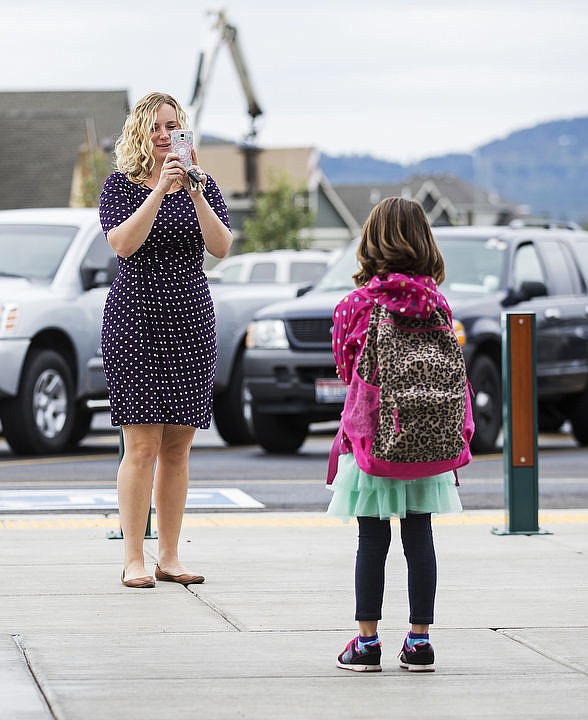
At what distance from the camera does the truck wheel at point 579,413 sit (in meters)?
14.1

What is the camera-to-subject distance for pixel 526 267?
44.1 feet

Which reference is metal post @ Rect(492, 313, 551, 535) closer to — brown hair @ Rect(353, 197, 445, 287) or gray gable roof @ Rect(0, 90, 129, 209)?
brown hair @ Rect(353, 197, 445, 287)

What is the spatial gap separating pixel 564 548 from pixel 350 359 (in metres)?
2.80


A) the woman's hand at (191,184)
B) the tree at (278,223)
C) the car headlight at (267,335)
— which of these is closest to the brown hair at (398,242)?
the woman's hand at (191,184)

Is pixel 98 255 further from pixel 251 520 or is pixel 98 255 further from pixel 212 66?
pixel 212 66

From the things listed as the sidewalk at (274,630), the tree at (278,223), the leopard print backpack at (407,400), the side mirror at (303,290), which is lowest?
the sidewalk at (274,630)

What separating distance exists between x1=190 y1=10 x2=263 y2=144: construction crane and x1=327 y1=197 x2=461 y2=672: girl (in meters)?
33.7

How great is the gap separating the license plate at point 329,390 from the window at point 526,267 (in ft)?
5.96

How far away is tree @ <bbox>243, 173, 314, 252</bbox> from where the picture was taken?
57062 mm

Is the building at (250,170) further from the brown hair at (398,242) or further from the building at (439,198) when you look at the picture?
the brown hair at (398,242)

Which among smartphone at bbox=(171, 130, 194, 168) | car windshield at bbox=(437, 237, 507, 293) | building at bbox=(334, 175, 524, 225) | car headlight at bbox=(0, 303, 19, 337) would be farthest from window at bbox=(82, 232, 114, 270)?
building at bbox=(334, 175, 524, 225)

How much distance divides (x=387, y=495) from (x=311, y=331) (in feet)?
25.3

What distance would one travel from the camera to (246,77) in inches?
2093

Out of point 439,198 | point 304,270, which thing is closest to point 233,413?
point 304,270
